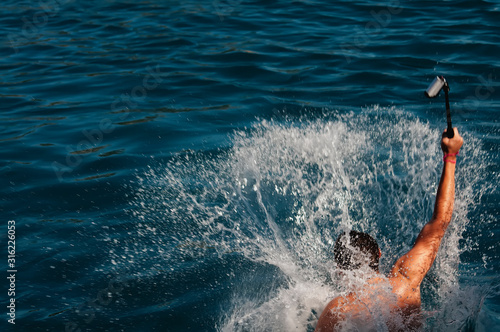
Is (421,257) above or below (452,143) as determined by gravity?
below

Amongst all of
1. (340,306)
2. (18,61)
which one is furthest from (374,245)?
(18,61)

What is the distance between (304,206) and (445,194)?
2.56m

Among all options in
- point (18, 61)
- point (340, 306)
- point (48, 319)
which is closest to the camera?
point (340, 306)

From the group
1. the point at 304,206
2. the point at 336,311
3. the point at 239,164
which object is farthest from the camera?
the point at 239,164

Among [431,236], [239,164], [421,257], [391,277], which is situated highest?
A: [431,236]

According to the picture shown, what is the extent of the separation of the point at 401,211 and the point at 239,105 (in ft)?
12.0

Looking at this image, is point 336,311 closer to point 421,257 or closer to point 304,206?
point 421,257

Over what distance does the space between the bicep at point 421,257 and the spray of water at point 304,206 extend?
1.17ft

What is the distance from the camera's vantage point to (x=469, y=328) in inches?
177

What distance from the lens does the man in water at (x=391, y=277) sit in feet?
13.5

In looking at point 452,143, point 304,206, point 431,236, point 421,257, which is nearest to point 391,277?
point 421,257

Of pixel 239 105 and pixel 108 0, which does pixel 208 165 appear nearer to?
pixel 239 105

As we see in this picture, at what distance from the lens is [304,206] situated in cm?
678

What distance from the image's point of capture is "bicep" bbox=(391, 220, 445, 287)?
14.2 ft
